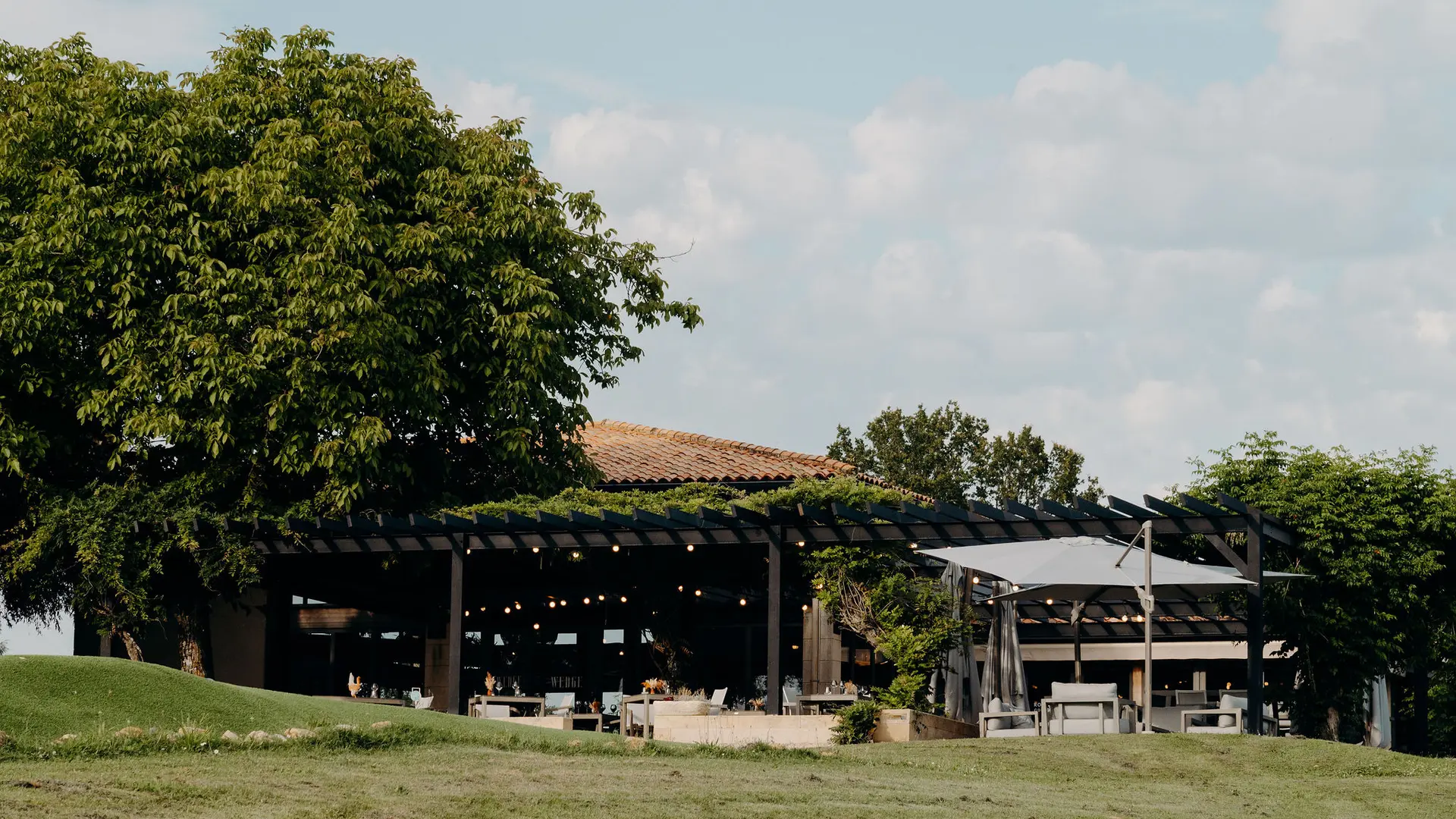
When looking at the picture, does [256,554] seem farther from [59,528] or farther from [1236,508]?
[1236,508]

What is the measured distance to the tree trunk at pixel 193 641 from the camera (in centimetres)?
2373

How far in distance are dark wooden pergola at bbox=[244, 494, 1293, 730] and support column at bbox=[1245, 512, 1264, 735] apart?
0.06 ft

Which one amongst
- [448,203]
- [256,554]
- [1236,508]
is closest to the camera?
[1236,508]

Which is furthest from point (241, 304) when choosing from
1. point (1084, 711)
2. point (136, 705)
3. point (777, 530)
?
point (1084, 711)

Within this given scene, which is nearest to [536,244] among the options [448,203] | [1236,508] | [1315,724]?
[448,203]

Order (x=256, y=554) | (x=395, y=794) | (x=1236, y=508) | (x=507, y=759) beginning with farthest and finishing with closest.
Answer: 1. (x=256, y=554)
2. (x=1236, y=508)
3. (x=507, y=759)
4. (x=395, y=794)

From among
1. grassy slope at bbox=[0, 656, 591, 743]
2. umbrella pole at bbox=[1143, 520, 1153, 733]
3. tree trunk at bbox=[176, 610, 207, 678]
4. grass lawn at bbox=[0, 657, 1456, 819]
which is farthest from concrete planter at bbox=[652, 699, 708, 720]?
tree trunk at bbox=[176, 610, 207, 678]

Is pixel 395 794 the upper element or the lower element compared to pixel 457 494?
lower

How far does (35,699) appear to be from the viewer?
14078 millimetres

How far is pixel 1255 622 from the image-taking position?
18344 mm

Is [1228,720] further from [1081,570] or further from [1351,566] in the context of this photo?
[1351,566]

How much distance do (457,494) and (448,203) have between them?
14.8 feet

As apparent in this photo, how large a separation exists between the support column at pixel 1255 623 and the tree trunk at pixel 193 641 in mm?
14453

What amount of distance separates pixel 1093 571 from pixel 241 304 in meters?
11.9
